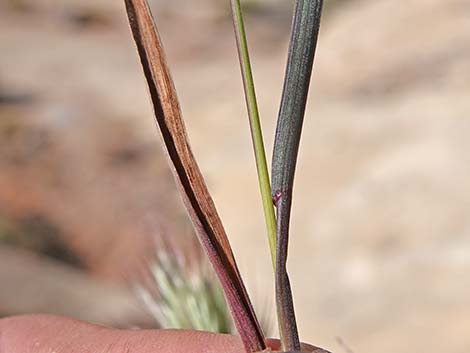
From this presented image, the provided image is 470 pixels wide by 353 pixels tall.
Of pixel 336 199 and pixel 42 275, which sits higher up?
pixel 336 199

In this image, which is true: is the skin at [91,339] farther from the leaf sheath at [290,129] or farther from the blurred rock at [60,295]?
the blurred rock at [60,295]

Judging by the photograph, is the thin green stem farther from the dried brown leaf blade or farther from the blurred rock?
the blurred rock

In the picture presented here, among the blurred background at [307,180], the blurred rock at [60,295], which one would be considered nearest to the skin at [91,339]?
the blurred background at [307,180]

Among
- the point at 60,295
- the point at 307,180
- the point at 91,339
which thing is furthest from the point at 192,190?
the point at 307,180

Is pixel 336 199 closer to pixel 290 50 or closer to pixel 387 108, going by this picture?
pixel 387 108

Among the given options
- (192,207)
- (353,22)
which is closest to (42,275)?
(353,22)

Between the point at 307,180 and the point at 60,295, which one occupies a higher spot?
the point at 307,180

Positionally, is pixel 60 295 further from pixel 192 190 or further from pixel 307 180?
pixel 192 190

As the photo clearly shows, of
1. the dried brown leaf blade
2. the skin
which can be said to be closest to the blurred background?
the skin
